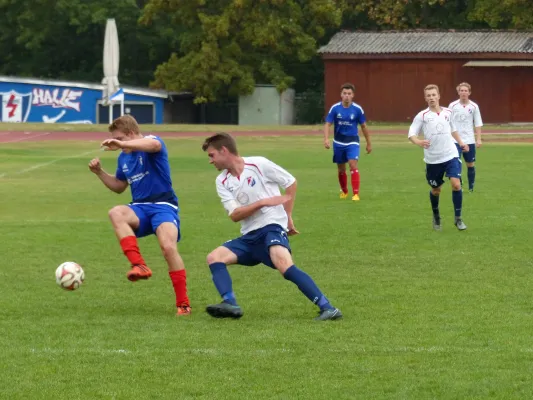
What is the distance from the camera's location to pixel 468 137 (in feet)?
73.2

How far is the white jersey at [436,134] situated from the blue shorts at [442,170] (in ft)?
0.19

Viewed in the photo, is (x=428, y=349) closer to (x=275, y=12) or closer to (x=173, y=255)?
(x=173, y=255)

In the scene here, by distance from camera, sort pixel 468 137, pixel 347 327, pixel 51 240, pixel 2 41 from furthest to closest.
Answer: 1. pixel 2 41
2. pixel 468 137
3. pixel 51 240
4. pixel 347 327

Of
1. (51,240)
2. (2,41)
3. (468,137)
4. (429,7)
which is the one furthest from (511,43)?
(51,240)

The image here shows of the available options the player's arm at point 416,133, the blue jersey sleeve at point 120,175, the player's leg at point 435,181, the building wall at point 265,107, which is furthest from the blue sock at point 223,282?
the building wall at point 265,107

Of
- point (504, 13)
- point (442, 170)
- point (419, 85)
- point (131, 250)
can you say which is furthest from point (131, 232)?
point (504, 13)

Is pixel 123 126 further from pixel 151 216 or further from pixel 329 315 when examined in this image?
pixel 329 315

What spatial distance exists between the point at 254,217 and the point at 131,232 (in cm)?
103

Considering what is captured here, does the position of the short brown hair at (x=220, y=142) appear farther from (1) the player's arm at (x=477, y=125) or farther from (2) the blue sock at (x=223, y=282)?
(1) the player's arm at (x=477, y=125)

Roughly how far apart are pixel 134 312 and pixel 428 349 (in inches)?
110

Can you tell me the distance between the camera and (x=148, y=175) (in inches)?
394

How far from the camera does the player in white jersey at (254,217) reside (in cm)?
916

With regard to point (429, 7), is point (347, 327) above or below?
below

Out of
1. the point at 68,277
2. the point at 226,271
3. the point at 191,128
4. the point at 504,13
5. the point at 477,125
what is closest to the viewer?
the point at 226,271
